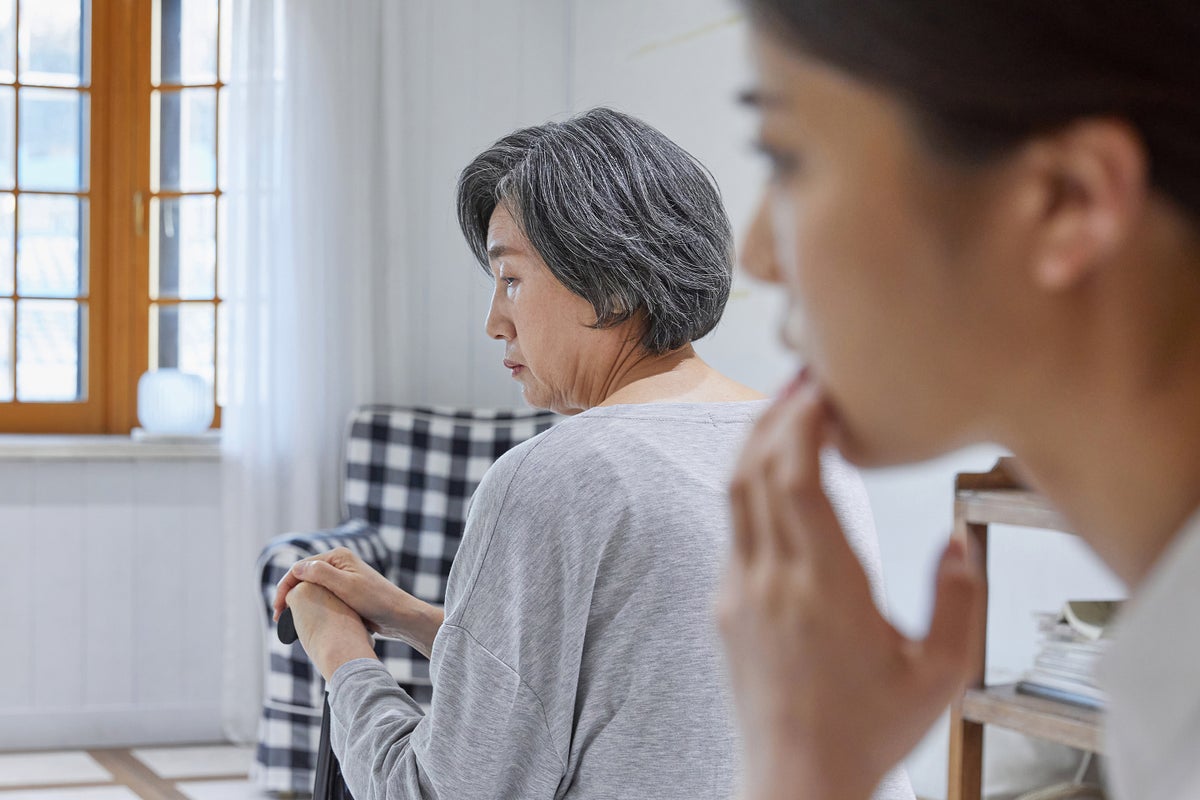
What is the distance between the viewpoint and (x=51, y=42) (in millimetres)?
4188

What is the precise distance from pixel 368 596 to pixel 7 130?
3.47m

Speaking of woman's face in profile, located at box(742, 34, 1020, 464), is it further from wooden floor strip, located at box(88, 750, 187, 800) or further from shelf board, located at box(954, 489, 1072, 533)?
wooden floor strip, located at box(88, 750, 187, 800)

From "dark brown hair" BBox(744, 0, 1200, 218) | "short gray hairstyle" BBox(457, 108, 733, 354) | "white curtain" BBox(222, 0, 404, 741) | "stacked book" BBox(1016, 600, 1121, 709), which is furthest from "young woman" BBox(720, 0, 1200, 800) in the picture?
"white curtain" BBox(222, 0, 404, 741)

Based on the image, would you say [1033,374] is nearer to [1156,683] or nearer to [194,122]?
[1156,683]

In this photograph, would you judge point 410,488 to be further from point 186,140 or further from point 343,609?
point 343,609

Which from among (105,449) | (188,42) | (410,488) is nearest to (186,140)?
(188,42)

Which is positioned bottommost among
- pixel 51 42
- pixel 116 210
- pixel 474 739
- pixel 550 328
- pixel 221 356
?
pixel 474 739

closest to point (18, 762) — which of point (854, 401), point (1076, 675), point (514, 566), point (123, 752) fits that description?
point (123, 752)

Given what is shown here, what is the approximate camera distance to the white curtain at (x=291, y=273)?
158 inches

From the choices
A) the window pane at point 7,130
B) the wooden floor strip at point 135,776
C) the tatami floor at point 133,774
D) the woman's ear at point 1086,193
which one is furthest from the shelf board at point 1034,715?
the window pane at point 7,130

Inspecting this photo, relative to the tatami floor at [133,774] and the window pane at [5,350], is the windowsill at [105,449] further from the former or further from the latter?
the tatami floor at [133,774]

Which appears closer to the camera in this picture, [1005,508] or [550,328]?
[550,328]

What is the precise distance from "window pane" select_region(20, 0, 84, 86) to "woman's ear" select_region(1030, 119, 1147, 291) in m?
4.43

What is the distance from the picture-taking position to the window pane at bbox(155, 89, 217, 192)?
4262 mm
